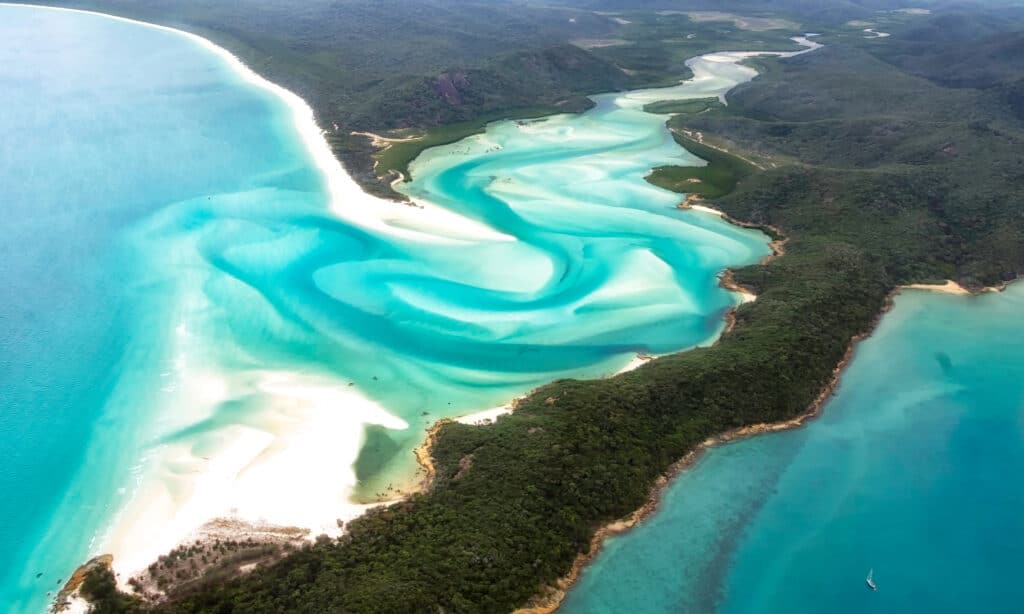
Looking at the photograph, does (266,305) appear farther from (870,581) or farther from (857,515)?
(870,581)

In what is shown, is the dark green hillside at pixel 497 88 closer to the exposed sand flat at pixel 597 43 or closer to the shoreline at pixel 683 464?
the exposed sand flat at pixel 597 43

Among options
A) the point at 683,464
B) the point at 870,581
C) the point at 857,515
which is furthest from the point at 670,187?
the point at 870,581

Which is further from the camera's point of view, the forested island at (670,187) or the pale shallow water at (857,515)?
the pale shallow water at (857,515)

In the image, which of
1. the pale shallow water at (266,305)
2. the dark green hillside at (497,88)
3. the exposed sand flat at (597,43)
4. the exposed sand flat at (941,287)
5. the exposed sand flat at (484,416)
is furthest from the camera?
the exposed sand flat at (597,43)

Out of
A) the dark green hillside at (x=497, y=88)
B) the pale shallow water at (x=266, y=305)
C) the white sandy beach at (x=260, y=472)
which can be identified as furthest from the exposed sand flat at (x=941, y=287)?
the dark green hillside at (x=497, y=88)

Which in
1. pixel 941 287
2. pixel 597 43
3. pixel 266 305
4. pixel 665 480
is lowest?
pixel 665 480

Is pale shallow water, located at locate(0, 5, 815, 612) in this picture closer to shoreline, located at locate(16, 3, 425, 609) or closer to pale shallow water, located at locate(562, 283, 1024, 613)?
shoreline, located at locate(16, 3, 425, 609)
